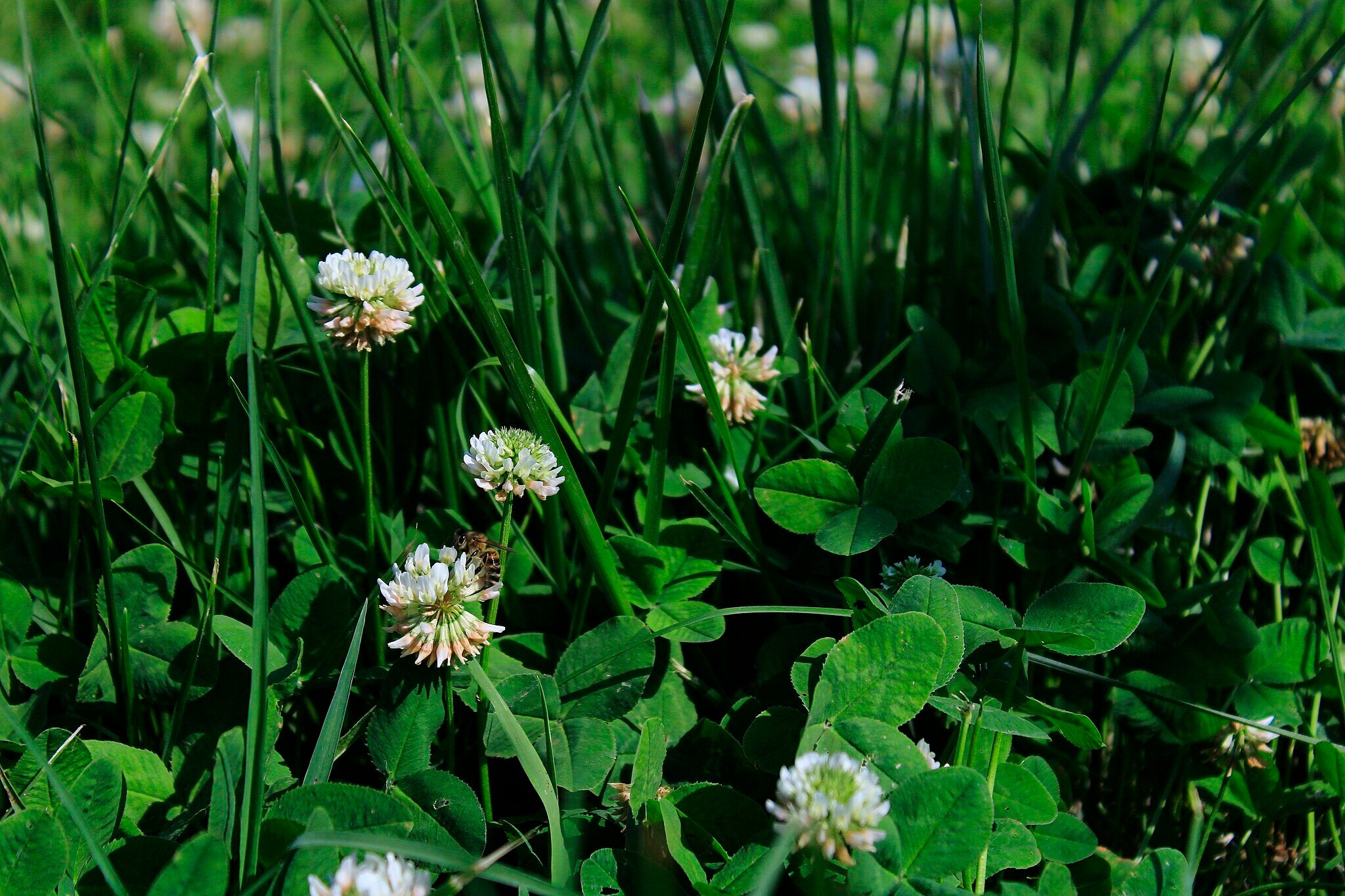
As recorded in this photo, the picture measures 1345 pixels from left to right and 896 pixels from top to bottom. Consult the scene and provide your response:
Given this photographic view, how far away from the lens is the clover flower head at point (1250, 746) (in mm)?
1086

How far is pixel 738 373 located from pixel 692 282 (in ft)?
0.39

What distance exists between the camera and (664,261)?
3.39ft

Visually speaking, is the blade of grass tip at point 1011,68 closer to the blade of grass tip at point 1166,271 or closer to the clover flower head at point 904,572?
the blade of grass tip at point 1166,271

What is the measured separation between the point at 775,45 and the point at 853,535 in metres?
2.87

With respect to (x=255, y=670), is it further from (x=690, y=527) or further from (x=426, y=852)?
(x=690, y=527)

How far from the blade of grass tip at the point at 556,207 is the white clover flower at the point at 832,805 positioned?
656mm

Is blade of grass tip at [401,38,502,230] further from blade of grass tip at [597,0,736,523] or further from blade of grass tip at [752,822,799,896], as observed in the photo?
blade of grass tip at [752,822,799,896]

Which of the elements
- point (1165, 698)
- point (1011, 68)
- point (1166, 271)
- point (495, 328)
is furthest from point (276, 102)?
point (1165, 698)

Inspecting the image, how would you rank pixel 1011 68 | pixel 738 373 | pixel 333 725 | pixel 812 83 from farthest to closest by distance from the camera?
pixel 812 83 → pixel 1011 68 → pixel 738 373 → pixel 333 725

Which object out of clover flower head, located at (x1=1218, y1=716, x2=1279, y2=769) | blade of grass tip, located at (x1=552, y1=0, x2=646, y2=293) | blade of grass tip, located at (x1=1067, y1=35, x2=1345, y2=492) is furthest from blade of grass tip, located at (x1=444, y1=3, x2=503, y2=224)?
clover flower head, located at (x1=1218, y1=716, x2=1279, y2=769)

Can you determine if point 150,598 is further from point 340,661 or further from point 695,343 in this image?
point 695,343

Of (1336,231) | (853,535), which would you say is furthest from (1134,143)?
(853,535)

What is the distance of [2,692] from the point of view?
1.04 m

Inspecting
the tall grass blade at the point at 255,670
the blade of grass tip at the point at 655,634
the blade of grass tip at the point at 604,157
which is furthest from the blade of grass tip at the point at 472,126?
the blade of grass tip at the point at 655,634
